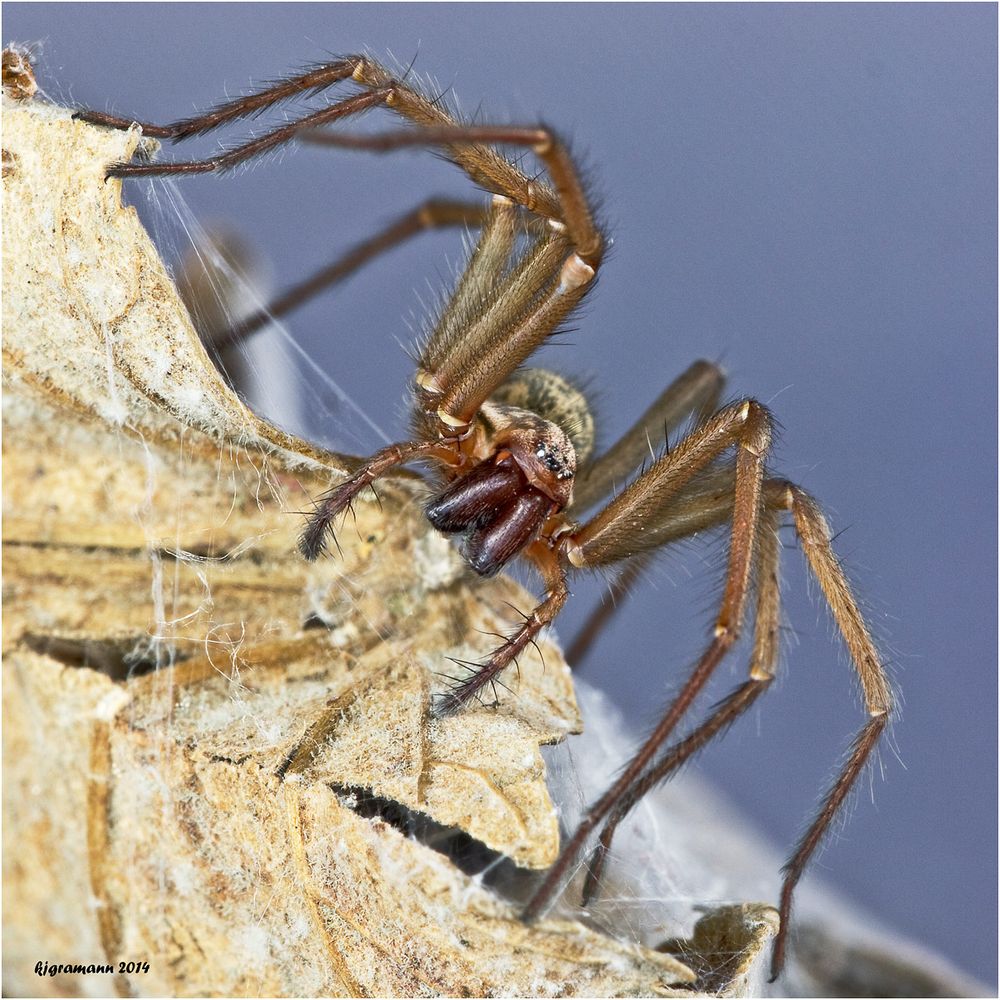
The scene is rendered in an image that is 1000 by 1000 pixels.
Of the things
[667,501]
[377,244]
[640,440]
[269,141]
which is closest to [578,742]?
[667,501]

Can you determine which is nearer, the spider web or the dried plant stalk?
the dried plant stalk

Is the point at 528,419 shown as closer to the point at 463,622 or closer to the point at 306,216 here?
the point at 463,622

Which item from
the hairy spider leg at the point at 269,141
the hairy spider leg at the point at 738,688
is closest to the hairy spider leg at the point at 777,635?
the hairy spider leg at the point at 738,688

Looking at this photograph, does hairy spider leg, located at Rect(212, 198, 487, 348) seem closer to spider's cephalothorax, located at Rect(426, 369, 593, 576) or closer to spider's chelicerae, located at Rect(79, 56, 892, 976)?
spider's chelicerae, located at Rect(79, 56, 892, 976)

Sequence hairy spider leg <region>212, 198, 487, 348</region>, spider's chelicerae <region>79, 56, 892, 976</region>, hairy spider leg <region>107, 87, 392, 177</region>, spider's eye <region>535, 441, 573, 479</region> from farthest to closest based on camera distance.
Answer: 1. hairy spider leg <region>212, 198, 487, 348</region>
2. spider's eye <region>535, 441, 573, 479</region>
3. spider's chelicerae <region>79, 56, 892, 976</region>
4. hairy spider leg <region>107, 87, 392, 177</region>

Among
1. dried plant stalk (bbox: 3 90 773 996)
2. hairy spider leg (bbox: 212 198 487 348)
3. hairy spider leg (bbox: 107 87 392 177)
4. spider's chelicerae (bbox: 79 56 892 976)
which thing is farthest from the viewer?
hairy spider leg (bbox: 212 198 487 348)

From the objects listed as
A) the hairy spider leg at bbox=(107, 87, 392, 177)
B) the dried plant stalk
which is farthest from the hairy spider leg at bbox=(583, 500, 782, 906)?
the hairy spider leg at bbox=(107, 87, 392, 177)

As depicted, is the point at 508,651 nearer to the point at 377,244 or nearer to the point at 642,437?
the point at 642,437
